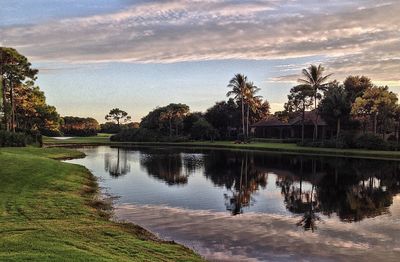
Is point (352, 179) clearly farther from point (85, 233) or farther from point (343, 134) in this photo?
point (343, 134)

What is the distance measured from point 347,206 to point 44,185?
1518 cm

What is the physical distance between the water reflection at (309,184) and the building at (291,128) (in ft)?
129

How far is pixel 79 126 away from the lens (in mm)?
160750

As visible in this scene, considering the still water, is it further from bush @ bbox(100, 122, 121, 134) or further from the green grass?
bush @ bbox(100, 122, 121, 134)

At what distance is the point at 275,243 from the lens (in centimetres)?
1348

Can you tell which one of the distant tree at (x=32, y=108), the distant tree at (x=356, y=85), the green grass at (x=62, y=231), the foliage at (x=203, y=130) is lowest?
the green grass at (x=62, y=231)

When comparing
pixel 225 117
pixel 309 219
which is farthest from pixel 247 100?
pixel 309 219

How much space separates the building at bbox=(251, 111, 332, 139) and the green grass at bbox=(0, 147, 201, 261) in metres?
66.6

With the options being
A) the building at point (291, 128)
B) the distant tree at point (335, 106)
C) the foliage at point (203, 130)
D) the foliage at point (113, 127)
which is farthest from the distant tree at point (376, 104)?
the foliage at point (113, 127)

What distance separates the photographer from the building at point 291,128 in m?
82.6

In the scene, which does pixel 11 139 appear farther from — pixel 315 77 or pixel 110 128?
pixel 110 128

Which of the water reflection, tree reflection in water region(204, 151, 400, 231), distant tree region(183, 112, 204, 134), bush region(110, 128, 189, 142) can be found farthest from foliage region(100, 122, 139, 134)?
tree reflection in water region(204, 151, 400, 231)

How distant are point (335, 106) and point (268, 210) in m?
52.9

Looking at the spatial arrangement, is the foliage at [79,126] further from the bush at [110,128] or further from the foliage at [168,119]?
the foliage at [168,119]
